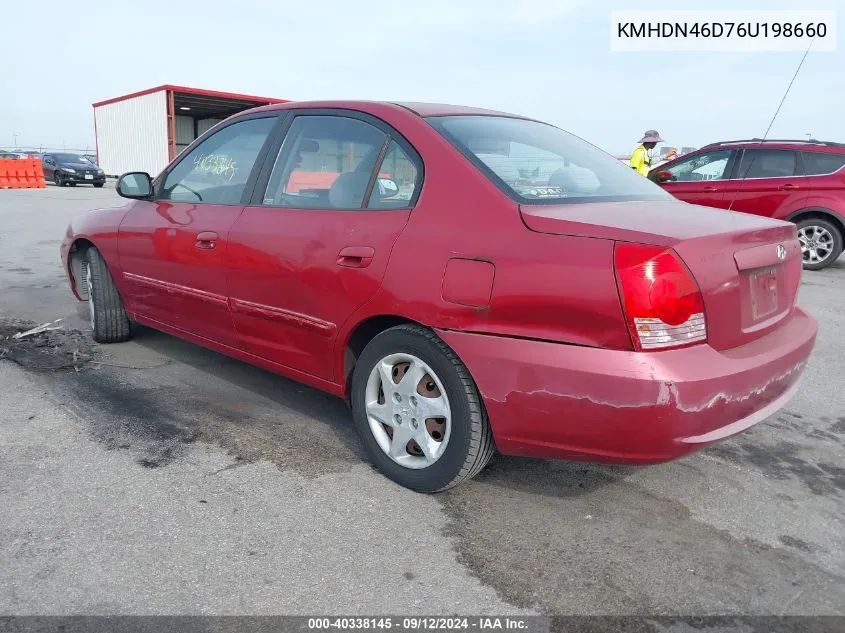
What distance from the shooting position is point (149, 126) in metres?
28.2

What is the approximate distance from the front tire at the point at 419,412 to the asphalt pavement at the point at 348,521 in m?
0.14

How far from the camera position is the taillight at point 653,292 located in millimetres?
2213

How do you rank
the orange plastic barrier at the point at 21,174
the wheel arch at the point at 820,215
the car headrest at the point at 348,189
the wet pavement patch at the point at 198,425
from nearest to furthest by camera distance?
the car headrest at the point at 348,189 → the wet pavement patch at the point at 198,425 → the wheel arch at the point at 820,215 → the orange plastic barrier at the point at 21,174

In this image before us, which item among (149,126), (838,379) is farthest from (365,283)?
(149,126)

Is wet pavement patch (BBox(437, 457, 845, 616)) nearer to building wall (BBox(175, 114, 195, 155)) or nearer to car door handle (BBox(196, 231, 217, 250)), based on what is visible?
car door handle (BBox(196, 231, 217, 250))

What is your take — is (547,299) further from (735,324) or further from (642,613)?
(642,613)

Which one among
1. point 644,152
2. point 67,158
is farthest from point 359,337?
point 67,158

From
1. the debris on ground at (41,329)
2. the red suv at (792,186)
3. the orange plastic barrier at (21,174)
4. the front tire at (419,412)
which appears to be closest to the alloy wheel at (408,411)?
the front tire at (419,412)

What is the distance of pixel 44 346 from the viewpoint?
4727 mm

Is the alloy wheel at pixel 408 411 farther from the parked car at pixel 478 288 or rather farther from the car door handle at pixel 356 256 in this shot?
the car door handle at pixel 356 256

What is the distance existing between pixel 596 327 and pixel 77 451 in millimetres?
2339

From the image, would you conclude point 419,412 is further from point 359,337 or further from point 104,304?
point 104,304

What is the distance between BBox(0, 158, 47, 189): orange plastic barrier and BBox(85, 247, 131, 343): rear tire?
77.0ft

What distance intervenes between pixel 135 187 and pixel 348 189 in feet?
5.81
